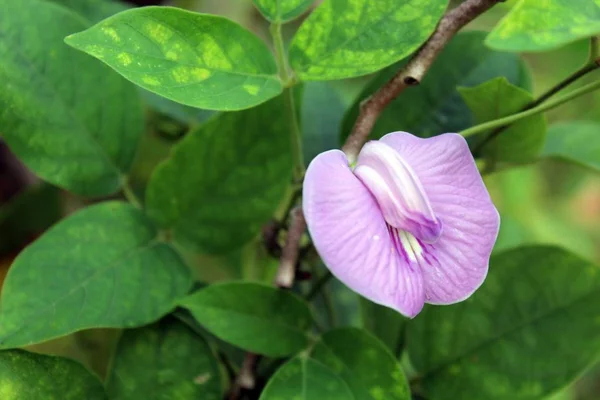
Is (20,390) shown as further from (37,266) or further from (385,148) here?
(385,148)

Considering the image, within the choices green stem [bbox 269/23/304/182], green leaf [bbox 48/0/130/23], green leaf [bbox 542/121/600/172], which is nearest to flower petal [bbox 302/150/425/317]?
green stem [bbox 269/23/304/182]

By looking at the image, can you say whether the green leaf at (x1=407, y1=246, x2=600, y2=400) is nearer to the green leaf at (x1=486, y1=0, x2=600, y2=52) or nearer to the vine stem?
the vine stem

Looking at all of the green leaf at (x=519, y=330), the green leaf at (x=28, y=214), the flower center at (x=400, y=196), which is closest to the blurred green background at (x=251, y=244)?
the green leaf at (x=28, y=214)

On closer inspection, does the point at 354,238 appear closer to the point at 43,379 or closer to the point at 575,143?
the point at 43,379

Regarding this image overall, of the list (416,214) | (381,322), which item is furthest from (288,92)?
(381,322)

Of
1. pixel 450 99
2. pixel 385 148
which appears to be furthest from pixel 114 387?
pixel 450 99
